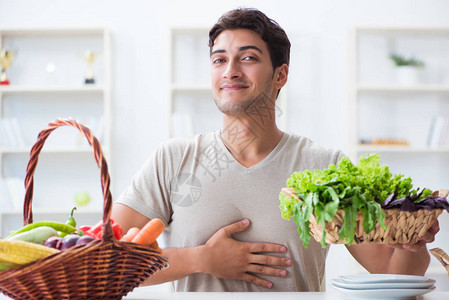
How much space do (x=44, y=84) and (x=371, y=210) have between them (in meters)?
3.26

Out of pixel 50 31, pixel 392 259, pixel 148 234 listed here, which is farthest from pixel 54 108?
pixel 148 234

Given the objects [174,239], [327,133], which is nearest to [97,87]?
[327,133]

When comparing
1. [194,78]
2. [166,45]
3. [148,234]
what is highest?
[166,45]

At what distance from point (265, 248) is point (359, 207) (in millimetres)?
674

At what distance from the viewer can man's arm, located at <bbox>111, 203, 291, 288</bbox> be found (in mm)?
1578

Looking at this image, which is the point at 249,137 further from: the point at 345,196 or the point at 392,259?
the point at 345,196

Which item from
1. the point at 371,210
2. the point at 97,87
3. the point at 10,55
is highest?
the point at 10,55

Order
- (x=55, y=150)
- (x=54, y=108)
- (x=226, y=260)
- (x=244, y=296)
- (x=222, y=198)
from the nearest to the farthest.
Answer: (x=244, y=296)
(x=226, y=260)
(x=222, y=198)
(x=55, y=150)
(x=54, y=108)

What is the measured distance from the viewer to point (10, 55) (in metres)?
3.72

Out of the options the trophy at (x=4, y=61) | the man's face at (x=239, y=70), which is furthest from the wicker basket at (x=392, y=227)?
the trophy at (x=4, y=61)

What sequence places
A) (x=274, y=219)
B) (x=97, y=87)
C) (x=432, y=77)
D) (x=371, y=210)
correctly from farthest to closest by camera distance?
1. (x=432, y=77)
2. (x=97, y=87)
3. (x=274, y=219)
4. (x=371, y=210)

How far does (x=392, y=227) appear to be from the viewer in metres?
1.04

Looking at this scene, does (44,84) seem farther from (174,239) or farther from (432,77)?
(432,77)

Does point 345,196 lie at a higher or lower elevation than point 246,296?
higher
